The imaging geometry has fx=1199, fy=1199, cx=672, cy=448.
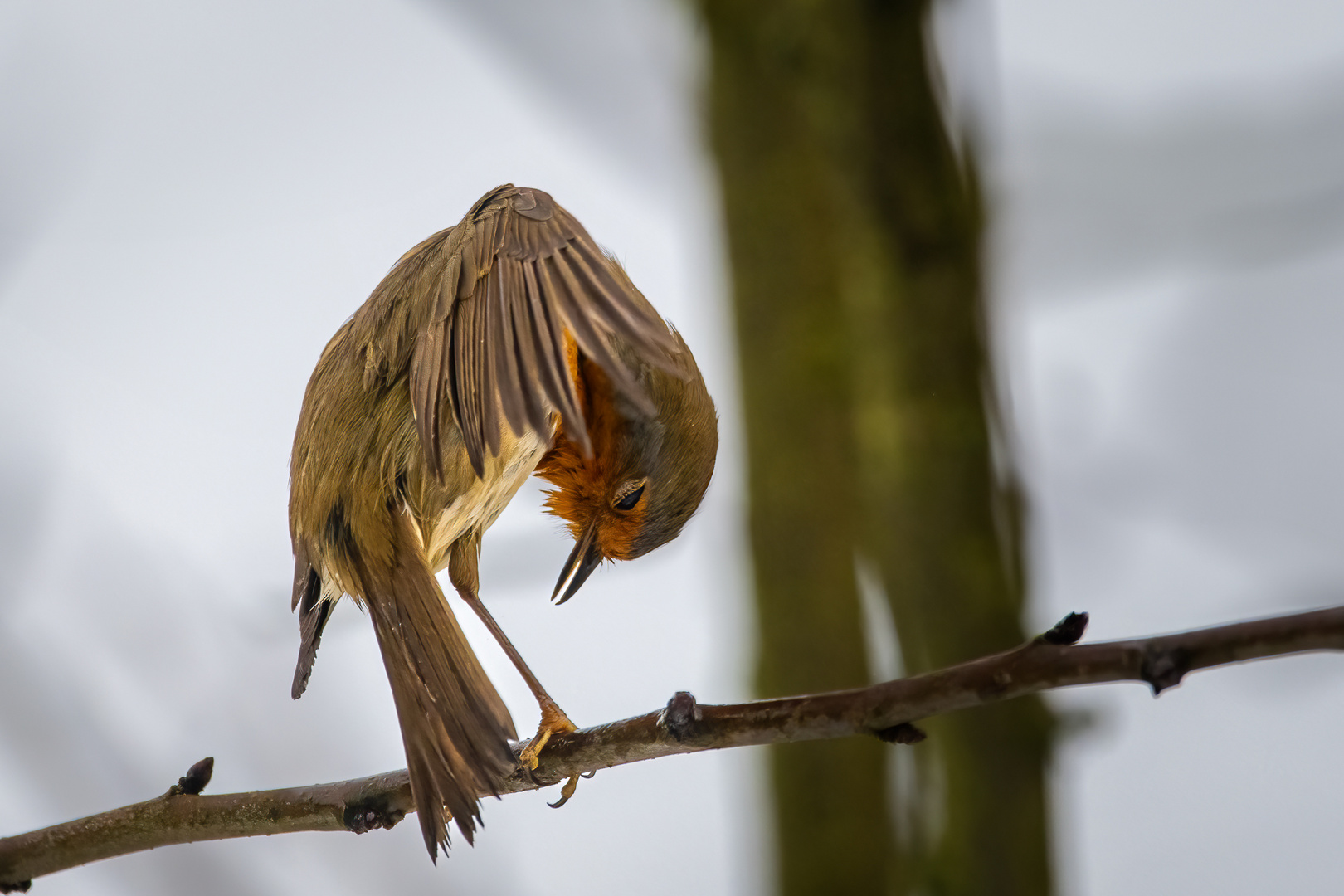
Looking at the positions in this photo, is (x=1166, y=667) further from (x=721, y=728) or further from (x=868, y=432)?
(x=868, y=432)

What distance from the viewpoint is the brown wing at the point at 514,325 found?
1659mm

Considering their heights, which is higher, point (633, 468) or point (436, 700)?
point (633, 468)

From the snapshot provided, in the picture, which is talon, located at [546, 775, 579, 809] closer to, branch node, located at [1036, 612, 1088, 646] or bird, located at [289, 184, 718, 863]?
bird, located at [289, 184, 718, 863]

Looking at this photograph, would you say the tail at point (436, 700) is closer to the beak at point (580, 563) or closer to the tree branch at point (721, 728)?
the tree branch at point (721, 728)

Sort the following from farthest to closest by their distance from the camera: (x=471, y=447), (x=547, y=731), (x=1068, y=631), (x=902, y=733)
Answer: (x=547, y=731) < (x=471, y=447) < (x=902, y=733) < (x=1068, y=631)

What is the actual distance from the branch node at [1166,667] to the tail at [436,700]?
94cm

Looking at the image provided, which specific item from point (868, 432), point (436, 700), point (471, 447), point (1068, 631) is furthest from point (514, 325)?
point (868, 432)

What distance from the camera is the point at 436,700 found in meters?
1.91

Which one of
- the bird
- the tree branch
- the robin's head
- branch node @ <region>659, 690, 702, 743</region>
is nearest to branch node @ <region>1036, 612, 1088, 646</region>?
the tree branch

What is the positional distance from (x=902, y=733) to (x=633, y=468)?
127 centimetres

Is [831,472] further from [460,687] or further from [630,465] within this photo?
[460,687]

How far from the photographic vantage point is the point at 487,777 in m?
1.82

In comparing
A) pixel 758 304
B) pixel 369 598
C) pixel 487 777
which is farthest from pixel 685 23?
pixel 487 777

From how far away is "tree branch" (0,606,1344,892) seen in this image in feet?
3.72
